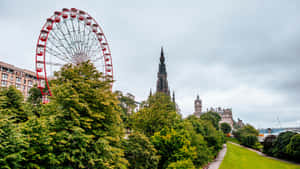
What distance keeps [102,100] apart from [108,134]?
3.00 meters

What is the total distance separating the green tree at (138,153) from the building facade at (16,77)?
64.9 metres

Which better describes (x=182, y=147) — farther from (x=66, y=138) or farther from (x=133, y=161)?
(x=66, y=138)

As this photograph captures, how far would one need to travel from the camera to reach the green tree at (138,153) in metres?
22.4

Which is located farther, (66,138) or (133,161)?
(133,161)

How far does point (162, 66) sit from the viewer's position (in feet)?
422

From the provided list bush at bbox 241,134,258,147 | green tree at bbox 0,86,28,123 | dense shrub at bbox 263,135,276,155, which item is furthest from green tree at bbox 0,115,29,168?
bush at bbox 241,134,258,147

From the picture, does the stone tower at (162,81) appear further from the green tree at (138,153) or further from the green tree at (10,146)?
the green tree at (10,146)

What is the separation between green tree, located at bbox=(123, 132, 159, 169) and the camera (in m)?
22.4

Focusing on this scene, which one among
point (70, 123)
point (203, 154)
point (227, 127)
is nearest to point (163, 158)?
point (203, 154)

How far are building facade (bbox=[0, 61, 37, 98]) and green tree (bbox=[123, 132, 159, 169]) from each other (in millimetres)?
64877

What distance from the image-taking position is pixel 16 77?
8200cm

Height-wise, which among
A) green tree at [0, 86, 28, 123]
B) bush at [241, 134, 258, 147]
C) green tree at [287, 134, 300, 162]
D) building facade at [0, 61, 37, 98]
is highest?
building facade at [0, 61, 37, 98]

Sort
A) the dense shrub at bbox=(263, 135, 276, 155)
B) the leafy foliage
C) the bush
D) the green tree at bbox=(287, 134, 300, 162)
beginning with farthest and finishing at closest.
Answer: the bush
the dense shrub at bbox=(263, 135, 276, 155)
the green tree at bbox=(287, 134, 300, 162)
the leafy foliage

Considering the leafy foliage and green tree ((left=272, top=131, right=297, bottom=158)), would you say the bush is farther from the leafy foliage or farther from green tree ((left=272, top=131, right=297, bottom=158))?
the leafy foliage
